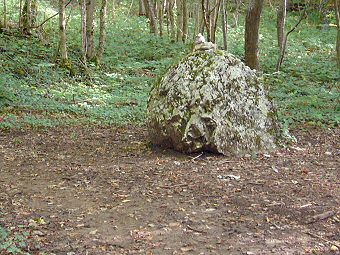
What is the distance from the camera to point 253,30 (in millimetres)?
13586

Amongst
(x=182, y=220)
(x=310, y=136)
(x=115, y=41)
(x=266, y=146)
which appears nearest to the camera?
(x=182, y=220)

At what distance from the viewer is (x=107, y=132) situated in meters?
9.30

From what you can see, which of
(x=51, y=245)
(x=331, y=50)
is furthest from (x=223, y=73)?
(x=331, y=50)

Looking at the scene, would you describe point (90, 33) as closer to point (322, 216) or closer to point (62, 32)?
point (62, 32)

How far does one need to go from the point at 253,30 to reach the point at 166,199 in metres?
9.12

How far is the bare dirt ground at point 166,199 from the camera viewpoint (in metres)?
4.48

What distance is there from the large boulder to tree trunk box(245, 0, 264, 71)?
589 cm

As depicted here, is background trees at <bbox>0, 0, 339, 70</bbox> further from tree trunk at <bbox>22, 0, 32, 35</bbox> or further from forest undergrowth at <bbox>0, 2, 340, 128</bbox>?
forest undergrowth at <bbox>0, 2, 340, 128</bbox>

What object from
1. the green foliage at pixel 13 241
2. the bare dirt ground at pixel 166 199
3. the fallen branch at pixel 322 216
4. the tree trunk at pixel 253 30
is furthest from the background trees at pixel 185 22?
the green foliage at pixel 13 241

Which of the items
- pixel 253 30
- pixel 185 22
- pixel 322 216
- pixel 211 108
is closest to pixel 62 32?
pixel 253 30

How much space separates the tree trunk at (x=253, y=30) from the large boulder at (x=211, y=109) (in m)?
5.89

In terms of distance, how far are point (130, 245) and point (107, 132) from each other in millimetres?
5063

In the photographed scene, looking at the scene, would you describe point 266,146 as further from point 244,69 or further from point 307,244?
point 307,244

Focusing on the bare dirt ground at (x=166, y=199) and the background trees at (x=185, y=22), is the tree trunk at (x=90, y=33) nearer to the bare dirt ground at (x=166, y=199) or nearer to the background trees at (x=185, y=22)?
the background trees at (x=185, y=22)
